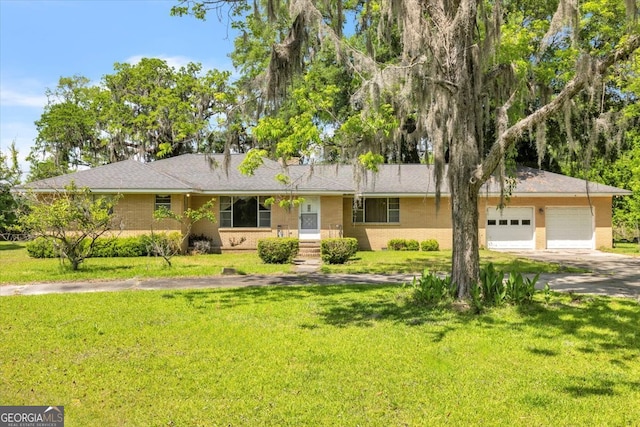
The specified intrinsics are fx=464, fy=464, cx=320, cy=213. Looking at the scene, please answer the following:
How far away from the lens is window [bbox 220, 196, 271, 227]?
20953 mm

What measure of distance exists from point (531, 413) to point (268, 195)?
17290 millimetres

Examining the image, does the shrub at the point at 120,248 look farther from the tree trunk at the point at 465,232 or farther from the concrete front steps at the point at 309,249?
the tree trunk at the point at 465,232

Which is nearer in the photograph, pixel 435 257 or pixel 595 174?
pixel 435 257

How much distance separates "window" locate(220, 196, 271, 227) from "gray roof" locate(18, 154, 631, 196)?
2.30 ft

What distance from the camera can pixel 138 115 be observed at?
120ft

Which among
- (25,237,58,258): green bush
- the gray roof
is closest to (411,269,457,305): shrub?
the gray roof

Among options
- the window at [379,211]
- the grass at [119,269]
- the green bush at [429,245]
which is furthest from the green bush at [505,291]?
the window at [379,211]

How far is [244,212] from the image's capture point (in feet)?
69.0

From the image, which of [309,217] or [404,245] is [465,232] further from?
[404,245]

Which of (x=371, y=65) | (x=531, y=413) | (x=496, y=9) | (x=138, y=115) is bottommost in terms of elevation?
(x=531, y=413)

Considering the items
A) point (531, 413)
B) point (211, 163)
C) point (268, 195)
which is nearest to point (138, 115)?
point (268, 195)

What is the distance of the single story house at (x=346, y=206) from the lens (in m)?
19.7

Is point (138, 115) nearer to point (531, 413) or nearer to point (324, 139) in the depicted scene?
point (324, 139)

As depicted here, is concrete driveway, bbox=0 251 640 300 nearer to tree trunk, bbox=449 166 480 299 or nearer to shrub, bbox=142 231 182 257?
tree trunk, bbox=449 166 480 299
